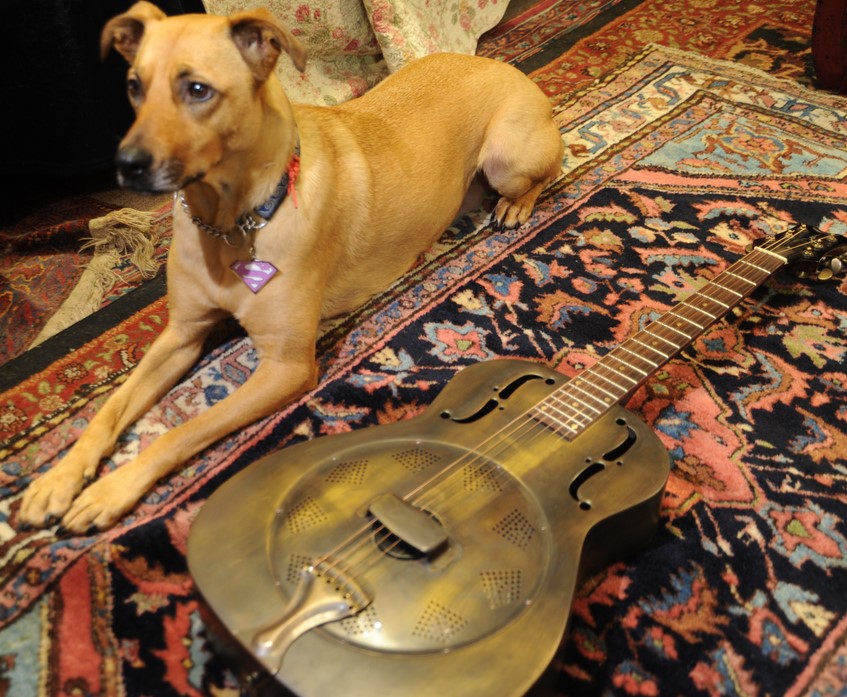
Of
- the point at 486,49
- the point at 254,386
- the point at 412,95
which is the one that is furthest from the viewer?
the point at 486,49

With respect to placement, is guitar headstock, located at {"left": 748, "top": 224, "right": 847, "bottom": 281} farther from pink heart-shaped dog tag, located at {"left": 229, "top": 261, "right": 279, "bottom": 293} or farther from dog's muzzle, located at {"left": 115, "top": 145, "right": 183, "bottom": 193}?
dog's muzzle, located at {"left": 115, "top": 145, "right": 183, "bottom": 193}

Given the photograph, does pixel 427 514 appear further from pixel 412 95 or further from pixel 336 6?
pixel 336 6

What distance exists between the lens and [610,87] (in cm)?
306

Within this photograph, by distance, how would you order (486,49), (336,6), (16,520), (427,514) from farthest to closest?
(486,49) → (336,6) → (16,520) → (427,514)

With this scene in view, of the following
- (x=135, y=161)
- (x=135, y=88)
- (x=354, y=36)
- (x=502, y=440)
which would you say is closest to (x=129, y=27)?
(x=135, y=88)

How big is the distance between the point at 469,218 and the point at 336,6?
4.12 feet

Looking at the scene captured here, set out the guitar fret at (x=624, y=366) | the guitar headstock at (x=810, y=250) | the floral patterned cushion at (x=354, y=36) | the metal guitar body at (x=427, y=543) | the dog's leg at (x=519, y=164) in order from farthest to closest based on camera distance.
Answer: the floral patterned cushion at (x=354, y=36), the dog's leg at (x=519, y=164), the guitar headstock at (x=810, y=250), the guitar fret at (x=624, y=366), the metal guitar body at (x=427, y=543)

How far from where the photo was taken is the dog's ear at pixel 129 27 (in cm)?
141

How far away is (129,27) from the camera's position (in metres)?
1.45

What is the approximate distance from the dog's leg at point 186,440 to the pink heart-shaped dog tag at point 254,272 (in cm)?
19

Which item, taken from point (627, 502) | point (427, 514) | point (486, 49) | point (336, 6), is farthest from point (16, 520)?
point (486, 49)

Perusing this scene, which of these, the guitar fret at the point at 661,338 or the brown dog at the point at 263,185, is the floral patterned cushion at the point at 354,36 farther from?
the guitar fret at the point at 661,338

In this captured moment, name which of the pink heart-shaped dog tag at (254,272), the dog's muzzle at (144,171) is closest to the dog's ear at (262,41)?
the dog's muzzle at (144,171)

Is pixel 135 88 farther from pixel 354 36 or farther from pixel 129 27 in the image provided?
pixel 354 36
